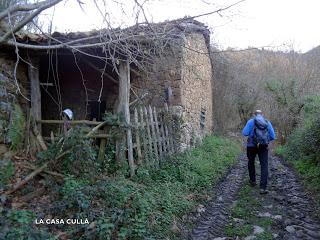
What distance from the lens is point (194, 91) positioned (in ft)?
33.2

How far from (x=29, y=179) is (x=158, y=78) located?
4194 millimetres

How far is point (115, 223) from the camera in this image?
161 inches

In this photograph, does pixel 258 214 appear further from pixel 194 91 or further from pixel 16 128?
pixel 194 91

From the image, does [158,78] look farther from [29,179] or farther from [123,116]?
[29,179]

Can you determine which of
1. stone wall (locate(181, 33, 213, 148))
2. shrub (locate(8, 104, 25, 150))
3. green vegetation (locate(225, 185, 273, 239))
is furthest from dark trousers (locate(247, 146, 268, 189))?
shrub (locate(8, 104, 25, 150))

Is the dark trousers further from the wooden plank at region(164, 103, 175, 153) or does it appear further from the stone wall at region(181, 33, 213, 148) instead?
the stone wall at region(181, 33, 213, 148)

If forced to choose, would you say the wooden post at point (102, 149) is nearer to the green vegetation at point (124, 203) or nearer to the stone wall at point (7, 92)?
the green vegetation at point (124, 203)

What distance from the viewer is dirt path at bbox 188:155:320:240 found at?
4285mm

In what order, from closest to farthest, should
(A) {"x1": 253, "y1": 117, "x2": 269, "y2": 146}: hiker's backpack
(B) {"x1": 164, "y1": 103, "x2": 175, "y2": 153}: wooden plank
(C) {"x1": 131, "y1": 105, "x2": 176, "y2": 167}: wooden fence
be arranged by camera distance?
(A) {"x1": 253, "y1": 117, "x2": 269, "y2": 146}: hiker's backpack
(C) {"x1": 131, "y1": 105, "x2": 176, "y2": 167}: wooden fence
(B) {"x1": 164, "y1": 103, "x2": 175, "y2": 153}: wooden plank

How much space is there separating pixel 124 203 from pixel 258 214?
6.92ft

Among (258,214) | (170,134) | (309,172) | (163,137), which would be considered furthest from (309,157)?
(258,214)

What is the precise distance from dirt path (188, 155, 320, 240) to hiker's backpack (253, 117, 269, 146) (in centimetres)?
99

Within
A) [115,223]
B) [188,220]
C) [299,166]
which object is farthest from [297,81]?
[115,223]

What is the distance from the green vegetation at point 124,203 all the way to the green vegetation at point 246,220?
0.69 meters
